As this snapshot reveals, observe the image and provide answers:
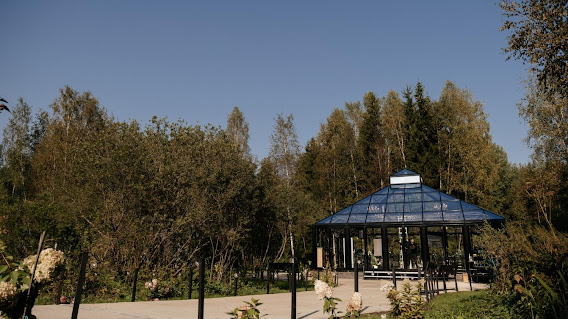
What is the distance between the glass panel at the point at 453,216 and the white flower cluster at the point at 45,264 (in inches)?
689

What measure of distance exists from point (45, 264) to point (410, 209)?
18.4 meters

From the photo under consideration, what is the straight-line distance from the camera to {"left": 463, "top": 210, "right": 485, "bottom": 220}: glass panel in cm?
1727

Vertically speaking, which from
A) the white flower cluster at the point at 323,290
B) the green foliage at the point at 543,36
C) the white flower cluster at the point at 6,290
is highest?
the green foliage at the point at 543,36

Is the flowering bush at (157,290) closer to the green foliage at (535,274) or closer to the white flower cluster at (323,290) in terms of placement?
the white flower cluster at (323,290)

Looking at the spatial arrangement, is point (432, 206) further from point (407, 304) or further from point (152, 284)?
point (407, 304)

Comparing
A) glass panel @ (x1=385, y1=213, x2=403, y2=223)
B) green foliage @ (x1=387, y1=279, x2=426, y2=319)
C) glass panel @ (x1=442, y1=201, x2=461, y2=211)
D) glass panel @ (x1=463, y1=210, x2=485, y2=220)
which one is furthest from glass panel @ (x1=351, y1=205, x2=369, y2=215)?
green foliage @ (x1=387, y1=279, x2=426, y2=319)

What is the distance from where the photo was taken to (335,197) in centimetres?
3366

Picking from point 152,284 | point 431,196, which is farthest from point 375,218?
point 152,284

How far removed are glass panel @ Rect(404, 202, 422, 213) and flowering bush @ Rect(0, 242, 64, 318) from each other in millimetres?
18065

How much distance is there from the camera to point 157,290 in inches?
428

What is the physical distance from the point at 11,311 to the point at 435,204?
18653 millimetres

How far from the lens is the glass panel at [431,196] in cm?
1925

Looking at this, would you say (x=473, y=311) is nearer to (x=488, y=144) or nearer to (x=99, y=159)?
(x=99, y=159)

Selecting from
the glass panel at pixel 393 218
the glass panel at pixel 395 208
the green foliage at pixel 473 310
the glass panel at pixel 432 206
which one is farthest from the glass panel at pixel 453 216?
the green foliage at pixel 473 310
